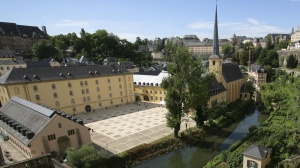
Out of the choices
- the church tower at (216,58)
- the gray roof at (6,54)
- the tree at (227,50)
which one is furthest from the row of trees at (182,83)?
the tree at (227,50)

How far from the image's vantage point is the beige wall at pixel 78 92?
40688 mm

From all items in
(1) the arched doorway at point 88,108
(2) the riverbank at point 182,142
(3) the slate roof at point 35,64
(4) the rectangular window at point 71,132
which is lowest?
(2) the riverbank at point 182,142

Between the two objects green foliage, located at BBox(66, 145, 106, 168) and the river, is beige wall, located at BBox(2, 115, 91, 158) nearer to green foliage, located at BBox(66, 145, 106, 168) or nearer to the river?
green foliage, located at BBox(66, 145, 106, 168)

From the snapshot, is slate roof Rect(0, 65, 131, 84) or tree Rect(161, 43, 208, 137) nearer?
tree Rect(161, 43, 208, 137)

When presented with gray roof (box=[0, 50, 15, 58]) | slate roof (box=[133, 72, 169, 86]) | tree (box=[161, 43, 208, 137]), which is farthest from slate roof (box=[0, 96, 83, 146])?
gray roof (box=[0, 50, 15, 58])

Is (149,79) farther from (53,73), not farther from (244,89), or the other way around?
(244,89)

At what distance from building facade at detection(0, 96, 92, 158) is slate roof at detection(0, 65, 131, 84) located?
513 inches

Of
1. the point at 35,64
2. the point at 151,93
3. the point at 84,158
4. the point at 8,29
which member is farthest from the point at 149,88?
A: the point at 8,29

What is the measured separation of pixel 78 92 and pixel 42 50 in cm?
4583

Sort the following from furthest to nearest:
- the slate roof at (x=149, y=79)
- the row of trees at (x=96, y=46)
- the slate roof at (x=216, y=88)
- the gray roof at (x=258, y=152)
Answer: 1. the row of trees at (x=96, y=46)
2. the slate roof at (x=149, y=79)
3. the slate roof at (x=216, y=88)
4. the gray roof at (x=258, y=152)

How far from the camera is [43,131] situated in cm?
2427

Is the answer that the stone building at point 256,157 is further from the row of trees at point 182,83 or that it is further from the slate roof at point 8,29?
the slate roof at point 8,29

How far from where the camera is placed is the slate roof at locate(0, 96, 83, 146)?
25.0m

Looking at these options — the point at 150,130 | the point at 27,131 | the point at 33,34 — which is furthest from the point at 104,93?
the point at 33,34
